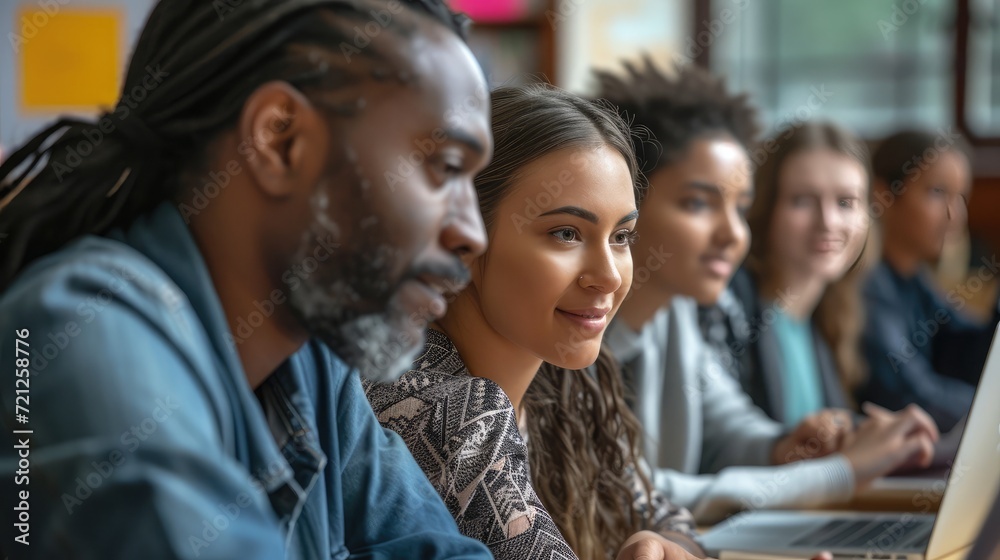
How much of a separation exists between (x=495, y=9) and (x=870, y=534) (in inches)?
120

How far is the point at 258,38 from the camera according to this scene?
61 centimetres

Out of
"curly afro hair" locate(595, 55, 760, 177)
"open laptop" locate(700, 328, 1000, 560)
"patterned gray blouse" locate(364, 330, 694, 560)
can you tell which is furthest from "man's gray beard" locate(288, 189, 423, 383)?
"curly afro hair" locate(595, 55, 760, 177)

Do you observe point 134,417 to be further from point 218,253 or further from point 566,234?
point 566,234

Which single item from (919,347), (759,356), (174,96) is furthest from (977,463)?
(919,347)

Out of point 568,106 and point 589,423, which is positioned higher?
point 568,106

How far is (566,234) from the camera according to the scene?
1040 millimetres

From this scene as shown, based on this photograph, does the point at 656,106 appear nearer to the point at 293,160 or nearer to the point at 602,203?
the point at 602,203

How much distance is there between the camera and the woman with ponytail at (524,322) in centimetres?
92

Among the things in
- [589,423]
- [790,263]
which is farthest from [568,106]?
[790,263]

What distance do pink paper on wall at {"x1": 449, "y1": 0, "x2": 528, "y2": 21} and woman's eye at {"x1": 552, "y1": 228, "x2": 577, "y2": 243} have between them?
10.1ft

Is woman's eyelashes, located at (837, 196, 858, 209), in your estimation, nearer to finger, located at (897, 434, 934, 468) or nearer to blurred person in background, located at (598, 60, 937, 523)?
blurred person in background, located at (598, 60, 937, 523)

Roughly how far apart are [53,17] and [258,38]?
3.09 m

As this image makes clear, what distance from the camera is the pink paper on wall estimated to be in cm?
398

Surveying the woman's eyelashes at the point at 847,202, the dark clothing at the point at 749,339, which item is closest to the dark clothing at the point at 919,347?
the dark clothing at the point at 749,339
